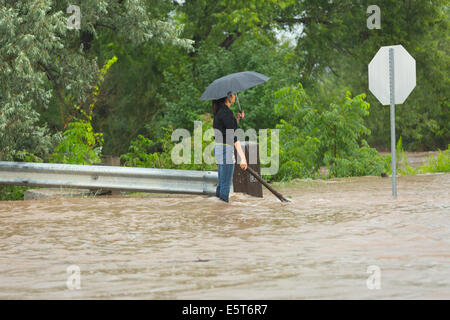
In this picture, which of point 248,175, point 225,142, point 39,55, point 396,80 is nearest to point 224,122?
point 225,142

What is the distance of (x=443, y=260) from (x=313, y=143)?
11.6m

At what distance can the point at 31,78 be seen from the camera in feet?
51.1

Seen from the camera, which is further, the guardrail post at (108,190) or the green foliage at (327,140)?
the green foliage at (327,140)

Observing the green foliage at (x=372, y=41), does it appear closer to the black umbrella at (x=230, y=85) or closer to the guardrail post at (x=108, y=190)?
the guardrail post at (x=108, y=190)

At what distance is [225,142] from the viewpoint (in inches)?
444

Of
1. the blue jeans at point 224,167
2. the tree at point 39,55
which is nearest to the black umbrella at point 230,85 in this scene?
the blue jeans at point 224,167

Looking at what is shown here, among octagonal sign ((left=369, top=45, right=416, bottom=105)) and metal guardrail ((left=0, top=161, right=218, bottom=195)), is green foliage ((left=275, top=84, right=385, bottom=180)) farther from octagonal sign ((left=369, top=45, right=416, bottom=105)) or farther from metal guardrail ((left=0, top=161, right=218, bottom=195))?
octagonal sign ((left=369, top=45, right=416, bottom=105))

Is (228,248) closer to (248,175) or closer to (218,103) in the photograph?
(218,103)

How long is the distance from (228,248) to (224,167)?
13.5ft

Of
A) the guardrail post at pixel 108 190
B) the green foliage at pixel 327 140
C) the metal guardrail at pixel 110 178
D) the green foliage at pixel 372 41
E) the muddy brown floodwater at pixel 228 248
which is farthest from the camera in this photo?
the green foliage at pixel 372 41

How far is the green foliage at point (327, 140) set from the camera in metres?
18.0

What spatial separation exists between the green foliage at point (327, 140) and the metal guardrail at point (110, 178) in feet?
17.9

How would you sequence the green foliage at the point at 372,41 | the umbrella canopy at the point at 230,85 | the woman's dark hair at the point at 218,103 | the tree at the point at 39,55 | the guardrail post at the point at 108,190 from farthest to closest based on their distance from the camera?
the green foliage at the point at 372,41 → the tree at the point at 39,55 → the guardrail post at the point at 108,190 → the woman's dark hair at the point at 218,103 → the umbrella canopy at the point at 230,85

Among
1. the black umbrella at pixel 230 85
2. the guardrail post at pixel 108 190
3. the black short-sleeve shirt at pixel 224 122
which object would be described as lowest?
the guardrail post at pixel 108 190
